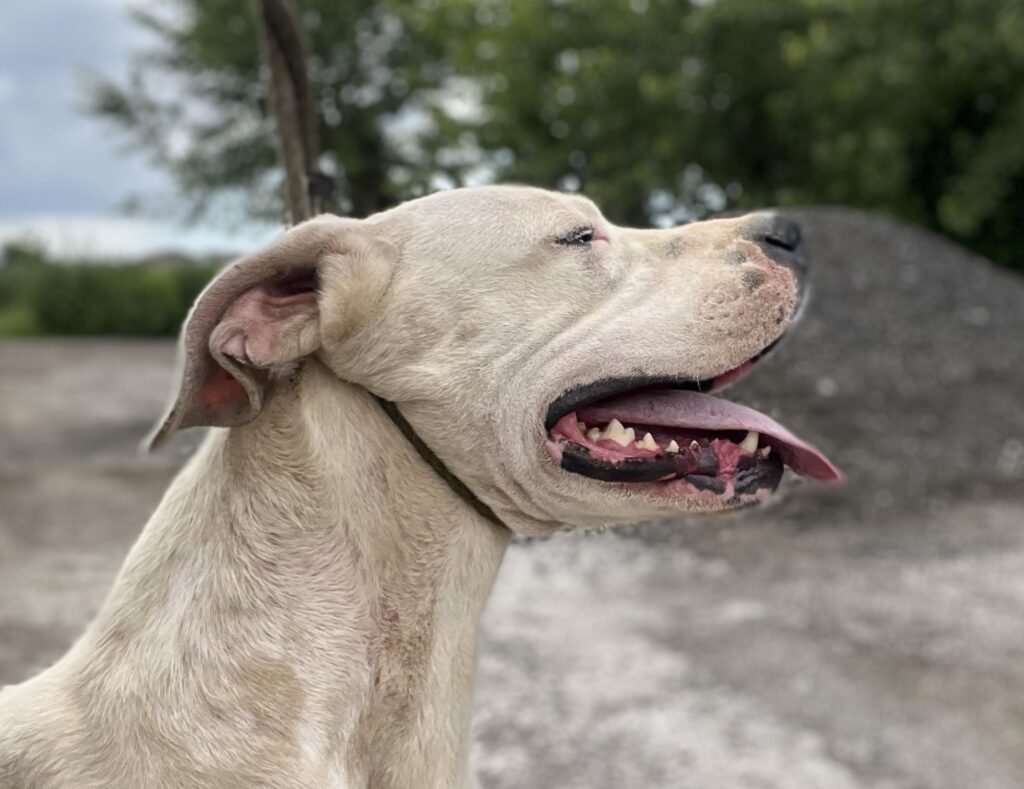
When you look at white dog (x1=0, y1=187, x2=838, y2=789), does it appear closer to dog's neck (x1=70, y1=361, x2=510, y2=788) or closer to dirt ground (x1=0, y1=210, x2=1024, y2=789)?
dog's neck (x1=70, y1=361, x2=510, y2=788)

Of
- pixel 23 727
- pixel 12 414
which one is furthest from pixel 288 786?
pixel 12 414

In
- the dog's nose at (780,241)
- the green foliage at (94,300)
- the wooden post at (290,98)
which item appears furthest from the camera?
the green foliage at (94,300)

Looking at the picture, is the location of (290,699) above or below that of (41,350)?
above

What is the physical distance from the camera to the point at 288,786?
61.8 inches

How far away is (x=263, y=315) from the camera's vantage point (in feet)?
5.47

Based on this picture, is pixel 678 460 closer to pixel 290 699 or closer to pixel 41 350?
pixel 290 699

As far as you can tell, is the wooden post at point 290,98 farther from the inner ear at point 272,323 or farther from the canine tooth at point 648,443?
the canine tooth at point 648,443

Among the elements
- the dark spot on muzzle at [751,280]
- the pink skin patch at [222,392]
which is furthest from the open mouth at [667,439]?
the pink skin patch at [222,392]

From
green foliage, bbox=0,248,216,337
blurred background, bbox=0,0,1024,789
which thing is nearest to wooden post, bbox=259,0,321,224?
blurred background, bbox=0,0,1024,789

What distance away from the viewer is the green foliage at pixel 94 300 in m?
24.5

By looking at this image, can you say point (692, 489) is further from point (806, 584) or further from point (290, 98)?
point (806, 584)

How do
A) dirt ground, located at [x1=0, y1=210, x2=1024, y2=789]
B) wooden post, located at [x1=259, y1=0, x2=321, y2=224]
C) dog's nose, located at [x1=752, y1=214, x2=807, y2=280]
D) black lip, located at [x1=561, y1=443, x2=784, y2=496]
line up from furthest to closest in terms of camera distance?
1. dirt ground, located at [x1=0, y1=210, x2=1024, y2=789]
2. wooden post, located at [x1=259, y1=0, x2=321, y2=224]
3. dog's nose, located at [x1=752, y1=214, x2=807, y2=280]
4. black lip, located at [x1=561, y1=443, x2=784, y2=496]

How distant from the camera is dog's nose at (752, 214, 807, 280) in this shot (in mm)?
1875

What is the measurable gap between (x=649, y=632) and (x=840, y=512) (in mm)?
2591
